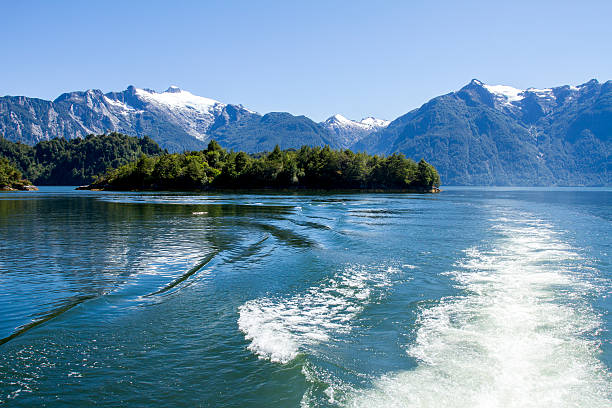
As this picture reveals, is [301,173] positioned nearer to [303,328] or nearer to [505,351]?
[303,328]

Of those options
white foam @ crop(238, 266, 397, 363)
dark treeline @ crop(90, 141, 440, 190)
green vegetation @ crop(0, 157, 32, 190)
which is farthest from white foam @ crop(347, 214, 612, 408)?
green vegetation @ crop(0, 157, 32, 190)

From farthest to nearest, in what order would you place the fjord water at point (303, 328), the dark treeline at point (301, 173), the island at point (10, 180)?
the dark treeline at point (301, 173) → the island at point (10, 180) → the fjord water at point (303, 328)

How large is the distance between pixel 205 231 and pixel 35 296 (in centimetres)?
2172

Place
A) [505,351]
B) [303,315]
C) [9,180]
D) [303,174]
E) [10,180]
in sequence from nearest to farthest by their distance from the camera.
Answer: [505,351]
[303,315]
[9,180]
[10,180]
[303,174]

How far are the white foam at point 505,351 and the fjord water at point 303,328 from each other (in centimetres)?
5

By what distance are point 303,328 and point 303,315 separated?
1.32m

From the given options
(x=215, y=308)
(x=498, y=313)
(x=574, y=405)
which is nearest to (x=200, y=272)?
(x=215, y=308)

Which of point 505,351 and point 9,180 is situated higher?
point 9,180

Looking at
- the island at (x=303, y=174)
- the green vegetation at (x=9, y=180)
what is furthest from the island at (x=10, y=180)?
the island at (x=303, y=174)

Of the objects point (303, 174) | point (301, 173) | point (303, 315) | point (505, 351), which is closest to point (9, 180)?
point (301, 173)

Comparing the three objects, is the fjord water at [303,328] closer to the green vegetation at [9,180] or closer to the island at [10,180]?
the green vegetation at [9,180]

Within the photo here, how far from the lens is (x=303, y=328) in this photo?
13.2 meters

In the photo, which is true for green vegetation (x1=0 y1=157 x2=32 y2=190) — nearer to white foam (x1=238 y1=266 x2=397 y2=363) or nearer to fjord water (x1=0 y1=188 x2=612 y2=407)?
fjord water (x1=0 y1=188 x2=612 y2=407)

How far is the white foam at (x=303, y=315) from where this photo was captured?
38.8 ft
